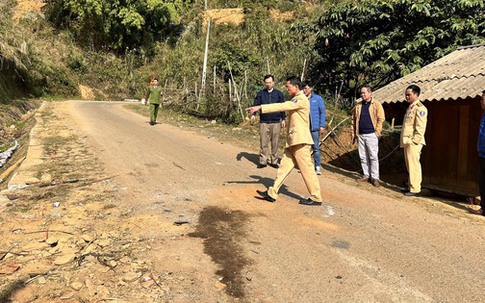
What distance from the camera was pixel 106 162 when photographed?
23.6ft

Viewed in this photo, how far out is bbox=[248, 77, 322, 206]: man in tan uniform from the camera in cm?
489

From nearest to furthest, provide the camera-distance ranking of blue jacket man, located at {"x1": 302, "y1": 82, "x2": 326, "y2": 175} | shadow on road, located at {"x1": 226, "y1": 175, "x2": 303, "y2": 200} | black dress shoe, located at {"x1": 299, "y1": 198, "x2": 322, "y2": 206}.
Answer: black dress shoe, located at {"x1": 299, "y1": 198, "x2": 322, "y2": 206}, shadow on road, located at {"x1": 226, "y1": 175, "x2": 303, "y2": 200}, blue jacket man, located at {"x1": 302, "y1": 82, "x2": 326, "y2": 175}

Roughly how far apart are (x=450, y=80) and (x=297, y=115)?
410 cm

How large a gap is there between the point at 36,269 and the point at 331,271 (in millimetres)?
2486

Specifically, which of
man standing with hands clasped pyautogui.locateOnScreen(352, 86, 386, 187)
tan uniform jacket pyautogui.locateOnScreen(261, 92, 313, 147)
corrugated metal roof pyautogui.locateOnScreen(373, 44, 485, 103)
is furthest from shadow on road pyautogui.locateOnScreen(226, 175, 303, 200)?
corrugated metal roof pyautogui.locateOnScreen(373, 44, 485, 103)

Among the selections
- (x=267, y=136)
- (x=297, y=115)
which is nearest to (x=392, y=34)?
(x=267, y=136)

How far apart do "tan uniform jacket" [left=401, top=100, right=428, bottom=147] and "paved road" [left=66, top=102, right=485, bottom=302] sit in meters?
0.94

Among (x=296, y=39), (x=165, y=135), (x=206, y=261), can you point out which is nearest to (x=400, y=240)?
(x=206, y=261)

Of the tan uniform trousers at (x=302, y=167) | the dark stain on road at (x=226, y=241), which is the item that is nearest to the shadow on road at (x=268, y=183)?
the tan uniform trousers at (x=302, y=167)

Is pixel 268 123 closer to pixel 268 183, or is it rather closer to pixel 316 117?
pixel 316 117

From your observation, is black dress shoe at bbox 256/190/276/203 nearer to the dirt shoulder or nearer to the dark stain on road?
the dirt shoulder

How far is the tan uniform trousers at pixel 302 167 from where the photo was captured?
491 centimetres

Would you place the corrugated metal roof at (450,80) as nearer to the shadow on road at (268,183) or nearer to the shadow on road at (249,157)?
the shadow on road at (249,157)

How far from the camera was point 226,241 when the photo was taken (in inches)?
149
